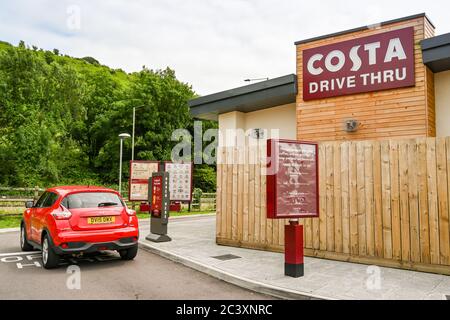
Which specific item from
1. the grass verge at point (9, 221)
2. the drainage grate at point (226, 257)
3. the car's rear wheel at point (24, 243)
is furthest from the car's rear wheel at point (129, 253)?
the grass verge at point (9, 221)

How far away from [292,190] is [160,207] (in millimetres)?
5116

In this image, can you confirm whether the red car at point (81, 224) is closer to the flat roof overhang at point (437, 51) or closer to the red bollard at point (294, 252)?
the red bollard at point (294, 252)

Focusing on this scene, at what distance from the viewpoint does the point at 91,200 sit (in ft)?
25.2

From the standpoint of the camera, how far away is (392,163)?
23.8 feet

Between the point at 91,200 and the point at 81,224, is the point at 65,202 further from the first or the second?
the point at 81,224

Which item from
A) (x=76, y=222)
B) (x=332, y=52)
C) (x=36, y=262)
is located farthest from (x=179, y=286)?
(x=332, y=52)

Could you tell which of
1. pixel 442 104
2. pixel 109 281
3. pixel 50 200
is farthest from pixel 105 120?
pixel 109 281

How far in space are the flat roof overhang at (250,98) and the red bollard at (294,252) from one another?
5576 mm

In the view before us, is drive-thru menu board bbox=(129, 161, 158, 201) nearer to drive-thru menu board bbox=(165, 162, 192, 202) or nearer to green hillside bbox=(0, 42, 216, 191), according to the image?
drive-thru menu board bbox=(165, 162, 192, 202)

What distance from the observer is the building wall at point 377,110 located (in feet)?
29.5

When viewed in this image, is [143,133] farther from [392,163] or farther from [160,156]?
[392,163]

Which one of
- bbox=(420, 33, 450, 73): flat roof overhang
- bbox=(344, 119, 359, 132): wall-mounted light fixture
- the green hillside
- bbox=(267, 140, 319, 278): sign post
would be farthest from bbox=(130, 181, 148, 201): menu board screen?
bbox=(420, 33, 450, 73): flat roof overhang

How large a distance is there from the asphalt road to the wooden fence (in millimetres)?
2737
